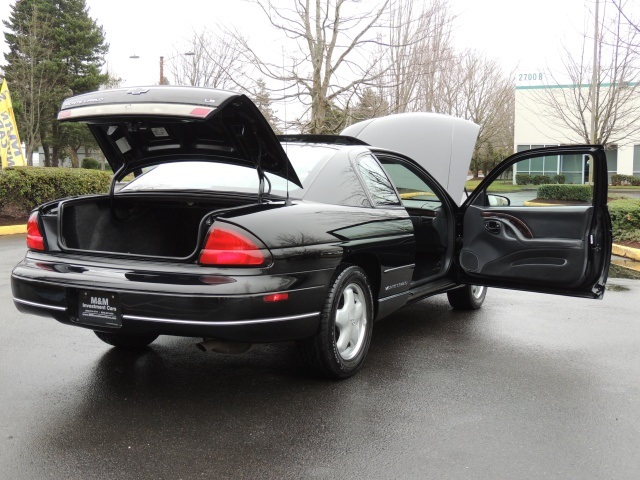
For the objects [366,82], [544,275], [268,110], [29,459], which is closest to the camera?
[29,459]

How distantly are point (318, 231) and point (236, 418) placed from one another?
1158 mm

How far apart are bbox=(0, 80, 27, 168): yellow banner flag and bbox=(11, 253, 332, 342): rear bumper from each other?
54.6 feet

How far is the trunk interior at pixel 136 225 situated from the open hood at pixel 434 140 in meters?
3.45

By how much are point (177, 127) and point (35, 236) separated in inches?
43.8

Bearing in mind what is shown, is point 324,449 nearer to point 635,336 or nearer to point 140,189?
point 140,189

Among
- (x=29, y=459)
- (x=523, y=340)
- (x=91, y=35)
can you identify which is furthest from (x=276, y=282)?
(x=91, y=35)

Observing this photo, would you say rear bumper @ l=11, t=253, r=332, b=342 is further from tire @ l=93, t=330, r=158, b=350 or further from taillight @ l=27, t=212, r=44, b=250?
tire @ l=93, t=330, r=158, b=350

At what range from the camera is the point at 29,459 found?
2.88 m

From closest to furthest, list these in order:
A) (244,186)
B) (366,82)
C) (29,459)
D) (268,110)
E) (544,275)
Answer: (29,459) < (244,186) < (544,275) < (366,82) < (268,110)

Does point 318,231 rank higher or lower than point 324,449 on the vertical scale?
higher

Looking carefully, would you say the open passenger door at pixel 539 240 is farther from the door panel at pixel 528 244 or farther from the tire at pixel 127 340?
the tire at pixel 127 340

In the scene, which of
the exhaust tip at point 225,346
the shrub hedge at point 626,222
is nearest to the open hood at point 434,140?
the exhaust tip at point 225,346

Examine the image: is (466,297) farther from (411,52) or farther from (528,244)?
(411,52)

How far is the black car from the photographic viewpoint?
3350mm
